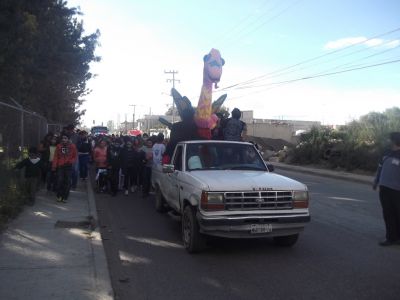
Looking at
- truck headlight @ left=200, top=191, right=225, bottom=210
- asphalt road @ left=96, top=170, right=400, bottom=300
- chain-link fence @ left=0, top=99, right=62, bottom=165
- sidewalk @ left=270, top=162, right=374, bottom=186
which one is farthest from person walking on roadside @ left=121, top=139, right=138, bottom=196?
sidewalk @ left=270, top=162, right=374, bottom=186

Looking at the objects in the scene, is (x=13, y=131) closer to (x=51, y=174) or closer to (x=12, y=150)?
(x=12, y=150)

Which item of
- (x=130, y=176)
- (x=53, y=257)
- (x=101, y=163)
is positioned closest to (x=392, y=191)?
(x=53, y=257)

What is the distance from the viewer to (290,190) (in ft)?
23.4

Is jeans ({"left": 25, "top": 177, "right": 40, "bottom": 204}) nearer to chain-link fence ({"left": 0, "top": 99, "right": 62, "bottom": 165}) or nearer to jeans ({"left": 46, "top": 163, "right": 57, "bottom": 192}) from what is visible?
chain-link fence ({"left": 0, "top": 99, "right": 62, "bottom": 165})

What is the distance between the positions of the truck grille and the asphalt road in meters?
0.77

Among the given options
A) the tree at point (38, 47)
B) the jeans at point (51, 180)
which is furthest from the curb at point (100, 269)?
the tree at point (38, 47)

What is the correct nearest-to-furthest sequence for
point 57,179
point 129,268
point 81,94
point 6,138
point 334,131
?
1. point 129,268
2. point 57,179
3. point 6,138
4. point 334,131
5. point 81,94

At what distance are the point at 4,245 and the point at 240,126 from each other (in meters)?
6.06

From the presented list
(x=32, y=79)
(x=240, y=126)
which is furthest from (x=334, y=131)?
(x=240, y=126)

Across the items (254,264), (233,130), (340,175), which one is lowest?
(340,175)

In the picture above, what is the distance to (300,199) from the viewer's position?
723cm

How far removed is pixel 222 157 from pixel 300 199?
178 centimetres

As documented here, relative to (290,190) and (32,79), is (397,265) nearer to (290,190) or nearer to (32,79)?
(290,190)

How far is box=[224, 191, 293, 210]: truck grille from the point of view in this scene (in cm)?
692
